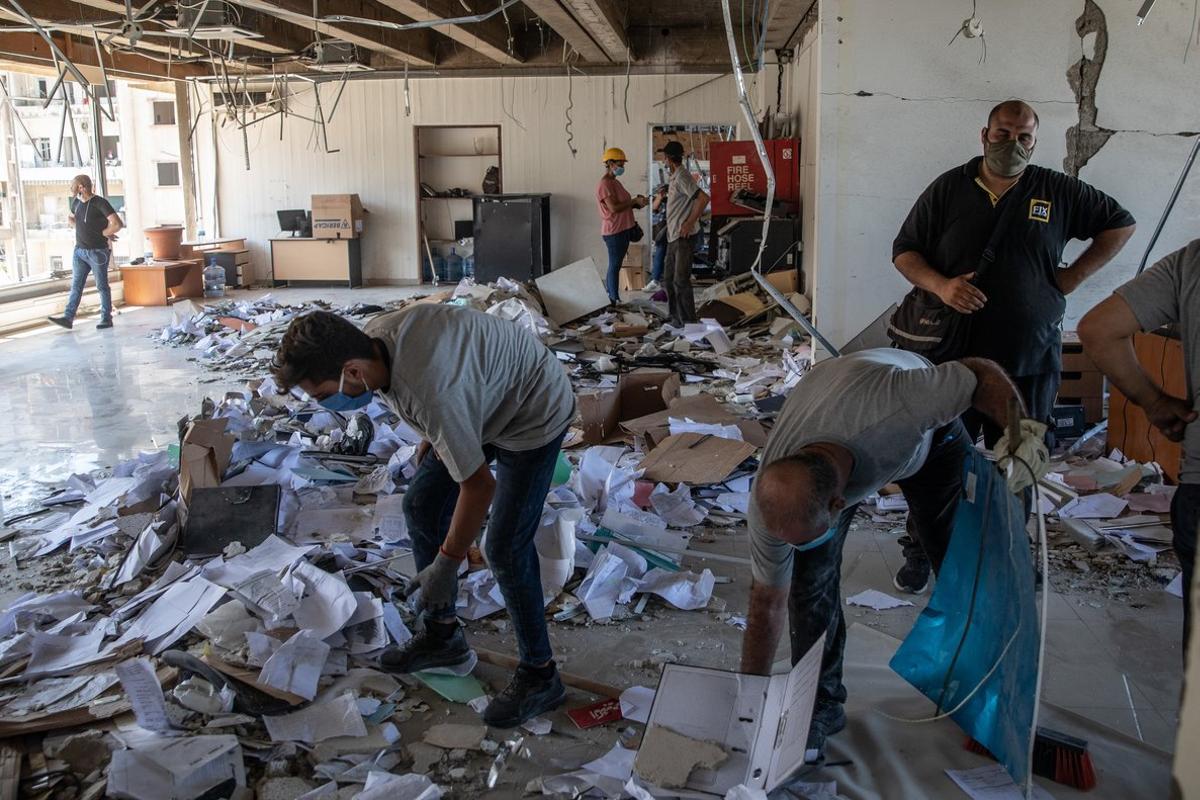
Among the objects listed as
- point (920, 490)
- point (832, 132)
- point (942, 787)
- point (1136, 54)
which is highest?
Result: point (1136, 54)

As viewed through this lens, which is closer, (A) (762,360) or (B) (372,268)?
(A) (762,360)

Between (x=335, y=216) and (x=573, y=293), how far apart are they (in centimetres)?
538

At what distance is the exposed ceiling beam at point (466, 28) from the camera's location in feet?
26.8

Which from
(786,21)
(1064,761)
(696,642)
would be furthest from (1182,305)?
(786,21)

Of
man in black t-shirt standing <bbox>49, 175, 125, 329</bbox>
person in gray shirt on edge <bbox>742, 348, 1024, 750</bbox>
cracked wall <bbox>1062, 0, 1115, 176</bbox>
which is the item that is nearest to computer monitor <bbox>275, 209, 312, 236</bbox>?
man in black t-shirt standing <bbox>49, 175, 125, 329</bbox>

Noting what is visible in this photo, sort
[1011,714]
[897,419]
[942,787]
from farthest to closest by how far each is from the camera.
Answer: [942,787] < [1011,714] < [897,419]

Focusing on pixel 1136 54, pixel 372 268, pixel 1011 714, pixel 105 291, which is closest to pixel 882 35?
pixel 1136 54

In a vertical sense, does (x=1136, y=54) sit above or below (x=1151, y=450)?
above

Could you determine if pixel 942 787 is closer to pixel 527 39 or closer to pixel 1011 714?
pixel 1011 714

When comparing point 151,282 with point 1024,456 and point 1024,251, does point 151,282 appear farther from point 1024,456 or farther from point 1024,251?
point 1024,456

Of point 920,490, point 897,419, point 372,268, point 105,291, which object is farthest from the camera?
point 372,268

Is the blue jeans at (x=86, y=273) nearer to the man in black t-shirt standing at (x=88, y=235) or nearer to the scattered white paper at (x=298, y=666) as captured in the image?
the man in black t-shirt standing at (x=88, y=235)

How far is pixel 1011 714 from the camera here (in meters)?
2.17

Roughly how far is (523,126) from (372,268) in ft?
9.53
